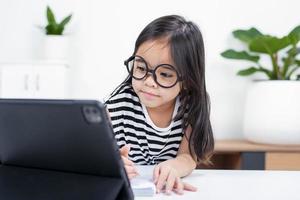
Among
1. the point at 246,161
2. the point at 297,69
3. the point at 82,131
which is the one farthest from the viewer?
the point at 297,69

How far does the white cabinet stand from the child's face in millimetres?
1329

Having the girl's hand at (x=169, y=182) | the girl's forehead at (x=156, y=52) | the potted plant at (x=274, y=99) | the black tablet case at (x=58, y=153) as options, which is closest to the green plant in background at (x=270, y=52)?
the potted plant at (x=274, y=99)

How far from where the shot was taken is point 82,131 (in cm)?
50

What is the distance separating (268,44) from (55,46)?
1141 millimetres

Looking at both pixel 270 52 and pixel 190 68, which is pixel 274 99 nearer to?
pixel 270 52

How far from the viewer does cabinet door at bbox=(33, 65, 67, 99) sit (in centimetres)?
224

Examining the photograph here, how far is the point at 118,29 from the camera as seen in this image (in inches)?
94.8

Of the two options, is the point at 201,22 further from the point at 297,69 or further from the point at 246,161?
the point at 246,161

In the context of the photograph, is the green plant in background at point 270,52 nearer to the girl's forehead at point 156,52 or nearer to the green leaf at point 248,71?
the green leaf at point 248,71

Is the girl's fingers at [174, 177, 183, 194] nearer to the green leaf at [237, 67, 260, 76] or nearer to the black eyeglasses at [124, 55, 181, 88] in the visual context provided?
the black eyeglasses at [124, 55, 181, 88]

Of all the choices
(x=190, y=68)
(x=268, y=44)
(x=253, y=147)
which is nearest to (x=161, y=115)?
(x=190, y=68)

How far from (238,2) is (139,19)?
59 centimetres

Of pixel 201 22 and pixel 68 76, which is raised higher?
pixel 201 22

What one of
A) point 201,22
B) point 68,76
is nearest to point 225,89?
point 201,22
